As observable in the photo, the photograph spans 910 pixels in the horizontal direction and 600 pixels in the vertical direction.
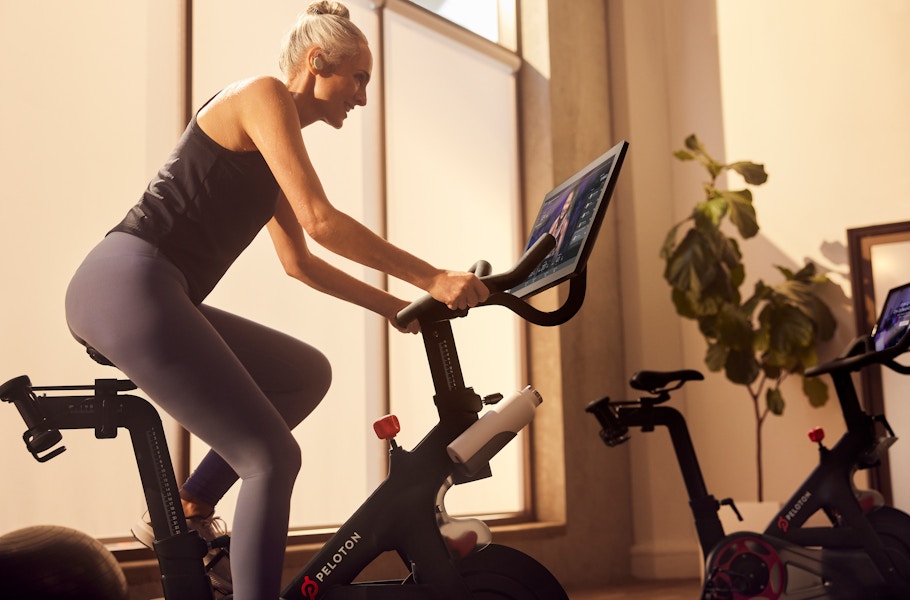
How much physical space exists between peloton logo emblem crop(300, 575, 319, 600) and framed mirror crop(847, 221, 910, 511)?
3.34m

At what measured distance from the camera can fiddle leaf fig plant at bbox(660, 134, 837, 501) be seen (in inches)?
164

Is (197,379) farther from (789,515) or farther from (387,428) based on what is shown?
(789,515)

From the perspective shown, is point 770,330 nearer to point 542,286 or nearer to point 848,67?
point 848,67

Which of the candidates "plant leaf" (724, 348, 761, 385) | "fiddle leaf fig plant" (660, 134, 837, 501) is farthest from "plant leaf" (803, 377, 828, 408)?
"plant leaf" (724, 348, 761, 385)

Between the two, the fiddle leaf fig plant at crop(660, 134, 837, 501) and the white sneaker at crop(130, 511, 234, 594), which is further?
the fiddle leaf fig plant at crop(660, 134, 837, 501)

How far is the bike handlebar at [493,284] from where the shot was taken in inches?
57.5

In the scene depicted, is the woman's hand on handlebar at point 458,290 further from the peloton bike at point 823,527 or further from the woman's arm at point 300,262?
the peloton bike at point 823,527

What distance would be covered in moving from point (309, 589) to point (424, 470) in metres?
0.27

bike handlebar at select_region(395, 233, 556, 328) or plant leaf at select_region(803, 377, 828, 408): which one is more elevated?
bike handlebar at select_region(395, 233, 556, 328)

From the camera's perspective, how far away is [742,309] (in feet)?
13.9

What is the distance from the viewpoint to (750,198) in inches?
169

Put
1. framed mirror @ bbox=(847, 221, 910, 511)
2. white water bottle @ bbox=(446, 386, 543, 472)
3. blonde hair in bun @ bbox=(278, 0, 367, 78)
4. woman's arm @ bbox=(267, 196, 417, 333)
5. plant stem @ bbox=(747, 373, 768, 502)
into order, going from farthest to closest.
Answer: plant stem @ bbox=(747, 373, 768, 502)
framed mirror @ bbox=(847, 221, 910, 511)
woman's arm @ bbox=(267, 196, 417, 333)
blonde hair in bun @ bbox=(278, 0, 367, 78)
white water bottle @ bbox=(446, 386, 543, 472)

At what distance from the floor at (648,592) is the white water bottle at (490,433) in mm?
2454

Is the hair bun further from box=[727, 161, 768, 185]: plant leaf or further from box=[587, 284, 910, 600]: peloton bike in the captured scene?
box=[727, 161, 768, 185]: plant leaf
